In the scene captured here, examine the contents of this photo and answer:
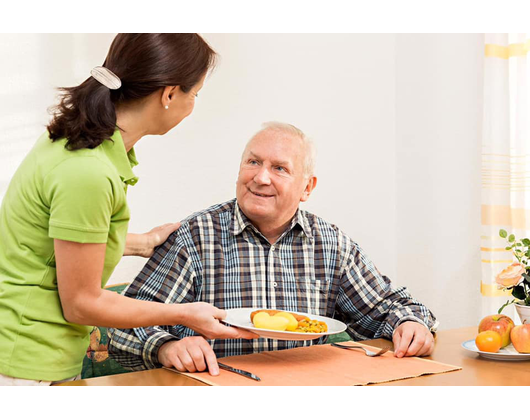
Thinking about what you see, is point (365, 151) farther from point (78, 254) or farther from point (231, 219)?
point (78, 254)

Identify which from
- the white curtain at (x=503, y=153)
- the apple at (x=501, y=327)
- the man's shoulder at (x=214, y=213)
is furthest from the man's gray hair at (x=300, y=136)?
the white curtain at (x=503, y=153)

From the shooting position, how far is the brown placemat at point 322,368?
4.50 ft

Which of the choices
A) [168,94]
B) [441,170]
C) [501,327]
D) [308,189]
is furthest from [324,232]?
[441,170]

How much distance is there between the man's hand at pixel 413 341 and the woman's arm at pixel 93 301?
0.58 m

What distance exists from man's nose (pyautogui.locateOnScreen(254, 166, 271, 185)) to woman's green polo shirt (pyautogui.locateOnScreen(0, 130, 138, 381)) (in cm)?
72

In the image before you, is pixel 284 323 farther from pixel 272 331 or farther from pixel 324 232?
pixel 324 232

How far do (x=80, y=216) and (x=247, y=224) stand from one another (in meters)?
0.87

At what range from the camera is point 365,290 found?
2035 mm

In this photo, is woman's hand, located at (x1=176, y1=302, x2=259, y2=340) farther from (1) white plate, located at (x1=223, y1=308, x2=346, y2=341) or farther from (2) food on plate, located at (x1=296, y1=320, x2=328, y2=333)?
(2) food on plate, located at (x1=296, y1=320, x2=328, y2=333)

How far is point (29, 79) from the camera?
7.64ft

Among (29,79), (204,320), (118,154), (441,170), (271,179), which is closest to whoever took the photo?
(118,154)

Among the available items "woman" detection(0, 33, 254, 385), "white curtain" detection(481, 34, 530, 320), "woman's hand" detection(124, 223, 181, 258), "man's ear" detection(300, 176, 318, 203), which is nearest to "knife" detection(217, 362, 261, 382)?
"woman" detection(0, 33, 254, 385)

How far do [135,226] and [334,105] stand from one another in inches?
49.2
